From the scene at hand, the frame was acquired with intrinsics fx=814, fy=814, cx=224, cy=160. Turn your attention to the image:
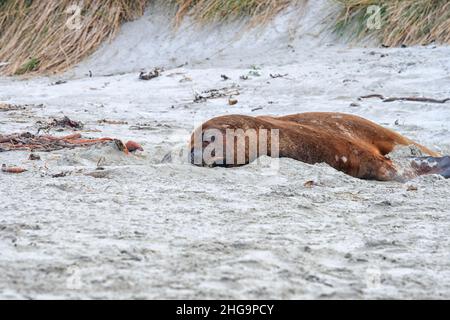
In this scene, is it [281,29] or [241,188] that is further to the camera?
[281,29]

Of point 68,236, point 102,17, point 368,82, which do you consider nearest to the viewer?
point 68,236

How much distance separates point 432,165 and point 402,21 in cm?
537

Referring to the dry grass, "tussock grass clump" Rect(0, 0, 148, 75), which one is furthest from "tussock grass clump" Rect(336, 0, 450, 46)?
"tussock grass clump" Rect(0, 0, 148, 75)

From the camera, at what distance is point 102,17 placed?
40.9 ft

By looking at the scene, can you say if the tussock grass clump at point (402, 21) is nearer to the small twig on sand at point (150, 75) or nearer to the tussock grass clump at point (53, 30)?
the small twig on sand at point (150, 75)

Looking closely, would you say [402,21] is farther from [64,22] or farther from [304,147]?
[304,147]

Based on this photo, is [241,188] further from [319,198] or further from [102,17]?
[102,17]

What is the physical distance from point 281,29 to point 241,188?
7.08 metres

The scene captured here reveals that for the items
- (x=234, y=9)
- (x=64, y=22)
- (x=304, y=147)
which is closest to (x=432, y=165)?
(x=304, y=147)

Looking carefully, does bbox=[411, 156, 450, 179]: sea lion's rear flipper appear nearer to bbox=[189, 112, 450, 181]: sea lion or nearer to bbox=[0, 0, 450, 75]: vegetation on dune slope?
bbox=[189, 112, 450, 181]: sea lion

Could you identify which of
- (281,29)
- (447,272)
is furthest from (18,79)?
(447,272)

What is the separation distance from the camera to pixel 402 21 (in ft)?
32.9

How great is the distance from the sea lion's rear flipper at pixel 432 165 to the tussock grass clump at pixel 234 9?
6372 millimetres

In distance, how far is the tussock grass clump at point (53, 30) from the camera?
1205 cm
